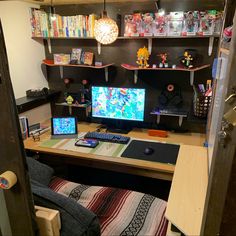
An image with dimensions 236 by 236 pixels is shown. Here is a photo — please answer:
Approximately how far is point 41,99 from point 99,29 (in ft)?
3.40

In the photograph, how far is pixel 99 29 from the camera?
5.98ft

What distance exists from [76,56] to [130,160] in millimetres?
1307

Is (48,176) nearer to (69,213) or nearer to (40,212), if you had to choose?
(69,213)

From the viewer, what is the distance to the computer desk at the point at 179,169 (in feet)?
3.10

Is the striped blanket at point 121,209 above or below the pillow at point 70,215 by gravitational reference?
below

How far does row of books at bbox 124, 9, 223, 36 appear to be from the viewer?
1869 millimetres

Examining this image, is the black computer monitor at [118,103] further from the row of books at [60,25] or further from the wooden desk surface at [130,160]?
the row of books at [60,25]

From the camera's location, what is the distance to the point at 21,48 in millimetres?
2238

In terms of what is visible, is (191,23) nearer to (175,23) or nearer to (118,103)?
(175,23)

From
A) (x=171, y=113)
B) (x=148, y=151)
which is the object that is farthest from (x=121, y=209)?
(x=171, y=113)

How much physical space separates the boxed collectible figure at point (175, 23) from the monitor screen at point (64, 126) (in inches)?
48.4

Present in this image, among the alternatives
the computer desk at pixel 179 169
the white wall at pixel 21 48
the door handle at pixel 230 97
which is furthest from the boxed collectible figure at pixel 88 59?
the door handle at pixel 230 97

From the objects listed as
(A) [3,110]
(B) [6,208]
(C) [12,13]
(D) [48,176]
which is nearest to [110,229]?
(D) [48,176]

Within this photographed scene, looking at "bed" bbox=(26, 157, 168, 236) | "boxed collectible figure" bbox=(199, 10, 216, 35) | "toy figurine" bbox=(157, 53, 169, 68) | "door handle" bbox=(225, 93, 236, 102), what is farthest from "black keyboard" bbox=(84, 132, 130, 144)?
"door handle" bbox=(225, 93, 236, 102)
